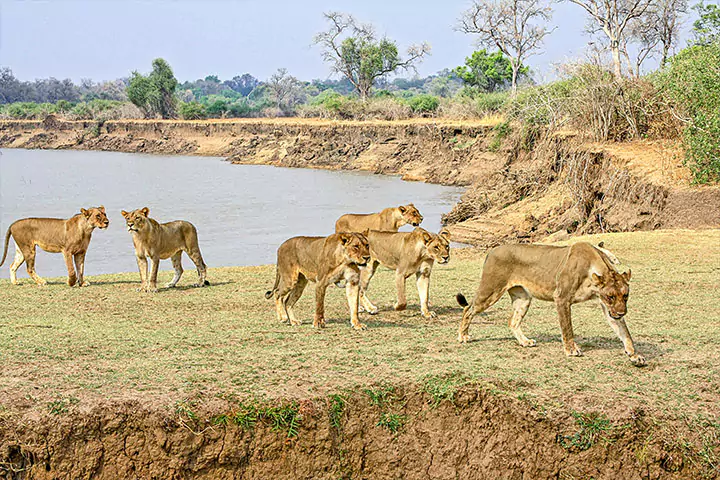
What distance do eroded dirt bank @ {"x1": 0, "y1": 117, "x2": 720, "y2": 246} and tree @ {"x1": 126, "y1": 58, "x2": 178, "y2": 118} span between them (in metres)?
16.5

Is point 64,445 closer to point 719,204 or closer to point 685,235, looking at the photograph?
point 685,235

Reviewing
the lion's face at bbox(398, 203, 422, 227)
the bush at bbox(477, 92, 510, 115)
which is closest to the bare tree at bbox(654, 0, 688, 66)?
the bush at bbox(477, 92, 510, 115)

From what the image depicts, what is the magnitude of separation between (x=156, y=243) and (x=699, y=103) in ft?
51.8

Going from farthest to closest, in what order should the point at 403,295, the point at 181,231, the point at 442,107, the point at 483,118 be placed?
the point at 442,107, the point at 483,118, the point at 181,231, the point at 403,295

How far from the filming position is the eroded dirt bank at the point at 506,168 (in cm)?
2102

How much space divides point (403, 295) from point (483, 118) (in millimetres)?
45826

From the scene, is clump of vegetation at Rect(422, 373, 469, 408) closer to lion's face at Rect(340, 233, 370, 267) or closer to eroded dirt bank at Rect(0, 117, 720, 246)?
lion's face at Rect(340, 233, 370, 267)

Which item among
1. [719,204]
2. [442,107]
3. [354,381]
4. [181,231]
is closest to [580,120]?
[719,204]

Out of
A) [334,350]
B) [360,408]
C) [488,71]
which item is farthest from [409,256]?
[488,71]

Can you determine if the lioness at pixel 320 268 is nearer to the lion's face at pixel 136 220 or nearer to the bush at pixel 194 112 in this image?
the lion's face at pixel 136 220

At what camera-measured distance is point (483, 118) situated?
55688 mm

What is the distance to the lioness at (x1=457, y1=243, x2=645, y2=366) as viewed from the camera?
7935 millimetres

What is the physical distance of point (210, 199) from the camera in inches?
1672

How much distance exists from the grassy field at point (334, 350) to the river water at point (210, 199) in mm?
9843
